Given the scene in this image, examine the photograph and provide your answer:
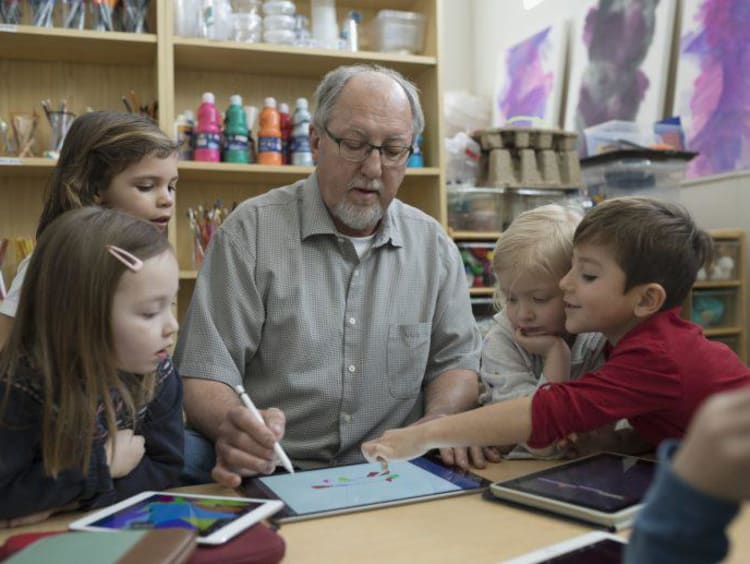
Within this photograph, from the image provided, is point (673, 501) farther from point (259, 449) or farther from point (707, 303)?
point (707, 303)

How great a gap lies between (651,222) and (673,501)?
2.79 feet

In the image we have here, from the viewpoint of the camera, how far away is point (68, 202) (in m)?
1.56

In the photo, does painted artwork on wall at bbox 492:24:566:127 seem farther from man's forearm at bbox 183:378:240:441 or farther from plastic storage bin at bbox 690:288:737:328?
man's forearm at bbox 183:378:240:441

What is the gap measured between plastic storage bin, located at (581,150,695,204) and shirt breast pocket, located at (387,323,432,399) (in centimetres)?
171

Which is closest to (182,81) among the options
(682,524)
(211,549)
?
(211,549)

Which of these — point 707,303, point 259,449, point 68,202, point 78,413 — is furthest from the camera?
point 707,303

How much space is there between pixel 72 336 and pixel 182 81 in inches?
89.8

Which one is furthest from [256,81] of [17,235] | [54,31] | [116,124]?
[116,124]

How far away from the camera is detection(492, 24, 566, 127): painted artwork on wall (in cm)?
394

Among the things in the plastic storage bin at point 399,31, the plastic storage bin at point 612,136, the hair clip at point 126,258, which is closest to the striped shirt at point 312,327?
the hair clip at point 126,258

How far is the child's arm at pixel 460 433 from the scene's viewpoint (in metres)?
1.00

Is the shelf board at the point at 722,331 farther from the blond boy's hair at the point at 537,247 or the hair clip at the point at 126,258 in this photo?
the hair clip at the point at 126,258

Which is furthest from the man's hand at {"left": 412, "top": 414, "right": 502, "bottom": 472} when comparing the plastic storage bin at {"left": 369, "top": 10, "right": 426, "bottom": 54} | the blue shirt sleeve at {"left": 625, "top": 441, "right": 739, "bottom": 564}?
the plastic storage bin at {"left": 369, "top": 10, "right": 426, "bottom": 54}

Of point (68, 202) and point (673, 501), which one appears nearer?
point (673, 501)
